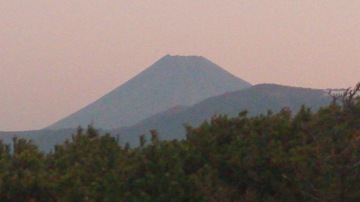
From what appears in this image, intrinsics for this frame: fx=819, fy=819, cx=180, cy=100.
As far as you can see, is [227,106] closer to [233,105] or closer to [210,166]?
[233,105]

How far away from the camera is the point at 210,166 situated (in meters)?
15.3

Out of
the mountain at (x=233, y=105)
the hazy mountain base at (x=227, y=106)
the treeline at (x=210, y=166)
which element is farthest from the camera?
the mountain at (x=233, y=105)

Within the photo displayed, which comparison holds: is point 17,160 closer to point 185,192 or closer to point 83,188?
point 83,188

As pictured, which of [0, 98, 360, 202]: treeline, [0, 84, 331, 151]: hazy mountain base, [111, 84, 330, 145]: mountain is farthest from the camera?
[111, 84, 330, 145]: mountain

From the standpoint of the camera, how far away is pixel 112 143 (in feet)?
63.2

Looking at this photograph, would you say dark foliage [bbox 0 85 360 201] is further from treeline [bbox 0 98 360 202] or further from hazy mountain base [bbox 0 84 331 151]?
hazy mountain base [bbox 0 84 331 151]

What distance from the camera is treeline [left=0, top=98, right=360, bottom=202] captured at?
47.3ft

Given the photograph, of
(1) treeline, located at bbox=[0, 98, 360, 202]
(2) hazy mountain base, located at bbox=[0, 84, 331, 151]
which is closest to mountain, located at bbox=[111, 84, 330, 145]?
(2) hazy mountain base, located at bbox=[0, 84, 331, 151]

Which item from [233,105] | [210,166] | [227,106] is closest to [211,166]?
[210,166]

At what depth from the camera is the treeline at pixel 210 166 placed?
14422mm

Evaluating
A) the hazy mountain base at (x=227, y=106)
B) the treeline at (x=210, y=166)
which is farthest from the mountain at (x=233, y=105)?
the treeline at (x=210, y=166)

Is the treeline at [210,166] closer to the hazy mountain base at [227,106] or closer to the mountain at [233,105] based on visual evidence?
the hazy mountain base at [227,106]

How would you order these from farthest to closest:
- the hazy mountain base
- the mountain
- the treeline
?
the mountain → the hazy mountain base → the treeline

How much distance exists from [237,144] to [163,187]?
1.90 metres
